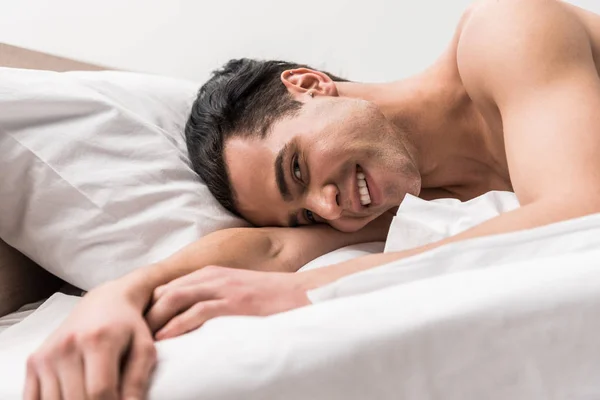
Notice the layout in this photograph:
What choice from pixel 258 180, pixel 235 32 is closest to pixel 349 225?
pixel 258 180

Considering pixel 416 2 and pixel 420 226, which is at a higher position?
pixel 416 2

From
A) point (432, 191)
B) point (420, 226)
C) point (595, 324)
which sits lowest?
point (432, 191)

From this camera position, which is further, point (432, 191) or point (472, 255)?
point (432, 191)

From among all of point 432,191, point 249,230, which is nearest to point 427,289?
point 249,230

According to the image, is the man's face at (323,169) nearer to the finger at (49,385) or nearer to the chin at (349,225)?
the chin at (349,225)

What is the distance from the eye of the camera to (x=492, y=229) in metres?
0.66

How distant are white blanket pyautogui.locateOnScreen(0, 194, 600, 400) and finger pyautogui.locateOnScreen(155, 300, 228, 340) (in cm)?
6

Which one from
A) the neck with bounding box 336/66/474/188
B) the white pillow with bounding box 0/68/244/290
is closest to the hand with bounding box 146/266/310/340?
the white pillow with bounding box 0/68/244/290

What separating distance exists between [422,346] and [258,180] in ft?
2.08

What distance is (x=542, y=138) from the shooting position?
2.63 feet

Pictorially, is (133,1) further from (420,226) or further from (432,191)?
(420,226)

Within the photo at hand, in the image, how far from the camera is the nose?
985 mm

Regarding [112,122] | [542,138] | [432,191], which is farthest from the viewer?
[432,191]

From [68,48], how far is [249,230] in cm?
110
